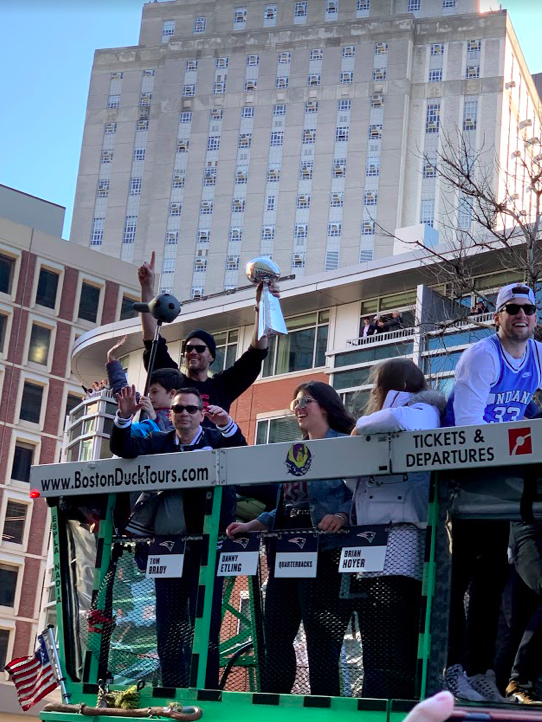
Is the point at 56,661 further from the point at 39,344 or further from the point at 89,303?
the point at 89,303

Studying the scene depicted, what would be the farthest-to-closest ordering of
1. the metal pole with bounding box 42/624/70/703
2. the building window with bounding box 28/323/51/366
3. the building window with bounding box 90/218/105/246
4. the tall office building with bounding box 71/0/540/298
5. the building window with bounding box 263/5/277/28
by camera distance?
the building window with bounding box 263/5/277/28 → the building window with bounding box 90/218/105/246 → the tall office building with bounding box 71/0/540/298 → the building window with bounding box 28/323/51/366 → the metal pole with bounding box 42/624/70/703

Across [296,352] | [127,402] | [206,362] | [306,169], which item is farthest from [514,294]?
[306,169]

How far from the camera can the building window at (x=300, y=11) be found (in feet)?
394

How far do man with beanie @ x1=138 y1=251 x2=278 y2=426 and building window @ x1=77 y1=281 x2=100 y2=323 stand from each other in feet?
208

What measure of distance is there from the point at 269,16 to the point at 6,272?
2457 inches

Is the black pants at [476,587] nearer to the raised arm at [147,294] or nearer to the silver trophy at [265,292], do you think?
the silver trophy at [265,292]

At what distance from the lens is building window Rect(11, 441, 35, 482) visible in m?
66.8

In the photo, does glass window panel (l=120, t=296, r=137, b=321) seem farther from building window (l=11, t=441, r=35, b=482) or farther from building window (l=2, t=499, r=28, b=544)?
building window (l=2, t=499, r=28, b=544)

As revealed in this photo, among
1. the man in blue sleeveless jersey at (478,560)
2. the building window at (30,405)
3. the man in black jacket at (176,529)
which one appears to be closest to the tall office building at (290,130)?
the building window at (30,405)

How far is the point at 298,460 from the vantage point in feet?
18.1

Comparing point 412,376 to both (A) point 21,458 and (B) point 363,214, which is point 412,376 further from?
(B) point 363,214

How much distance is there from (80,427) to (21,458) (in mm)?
13353

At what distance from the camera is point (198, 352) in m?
7.71

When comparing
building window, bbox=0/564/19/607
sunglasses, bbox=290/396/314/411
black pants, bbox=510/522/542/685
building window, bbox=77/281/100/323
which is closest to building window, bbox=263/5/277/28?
building window, bbox=77/281/100/323
